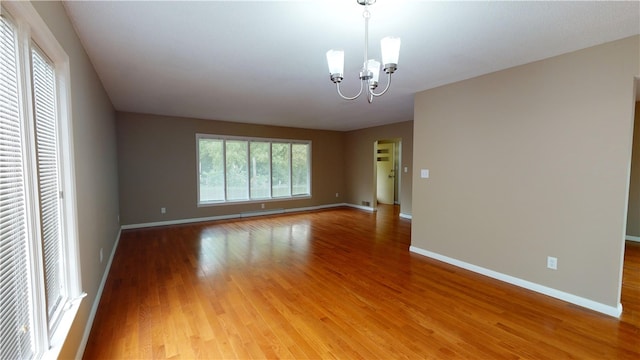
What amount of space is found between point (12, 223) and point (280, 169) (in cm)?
632

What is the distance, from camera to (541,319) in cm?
235

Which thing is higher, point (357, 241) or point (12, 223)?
point (12, 223)

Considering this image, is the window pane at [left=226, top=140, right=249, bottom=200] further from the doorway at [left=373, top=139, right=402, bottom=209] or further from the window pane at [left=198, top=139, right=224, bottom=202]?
the doorway at [left=373, top=139, right=402, bottom=209]

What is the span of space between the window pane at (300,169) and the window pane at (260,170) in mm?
734

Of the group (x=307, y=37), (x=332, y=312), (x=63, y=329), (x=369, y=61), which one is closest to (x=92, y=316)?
(x=63, y=329)

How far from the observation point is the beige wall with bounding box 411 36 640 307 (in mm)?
2418

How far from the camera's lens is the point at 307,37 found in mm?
2279

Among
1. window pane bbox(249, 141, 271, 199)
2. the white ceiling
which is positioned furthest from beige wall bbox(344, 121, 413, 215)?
the white ceiling

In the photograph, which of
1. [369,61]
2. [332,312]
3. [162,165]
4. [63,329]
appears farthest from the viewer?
[162,165]

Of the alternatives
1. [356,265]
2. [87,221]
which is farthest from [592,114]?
[87,221]

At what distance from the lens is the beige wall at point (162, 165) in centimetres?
548

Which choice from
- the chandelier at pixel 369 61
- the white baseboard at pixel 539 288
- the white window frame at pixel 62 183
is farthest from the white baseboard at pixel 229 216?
the chandelier at pixel 369 61

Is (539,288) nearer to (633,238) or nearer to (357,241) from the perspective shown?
(357,241)

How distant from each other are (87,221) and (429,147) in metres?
3.82
